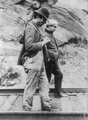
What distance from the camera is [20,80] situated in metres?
7.89

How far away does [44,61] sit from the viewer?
4.85 meters

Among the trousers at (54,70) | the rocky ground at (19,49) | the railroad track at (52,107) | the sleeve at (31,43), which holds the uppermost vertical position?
the sleeve at (31,43)

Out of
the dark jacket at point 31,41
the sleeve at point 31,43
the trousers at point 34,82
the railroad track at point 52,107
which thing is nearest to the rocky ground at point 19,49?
the railroad track at point 52,107

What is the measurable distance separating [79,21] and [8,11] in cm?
292

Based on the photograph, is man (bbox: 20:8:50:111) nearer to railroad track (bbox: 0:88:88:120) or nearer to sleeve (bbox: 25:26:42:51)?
sleeve (bbox: 25:26:42:51)

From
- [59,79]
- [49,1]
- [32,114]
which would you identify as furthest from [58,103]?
[49,1]

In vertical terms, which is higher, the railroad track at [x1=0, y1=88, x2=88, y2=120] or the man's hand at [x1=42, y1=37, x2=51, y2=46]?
the man's hand at [x1=42, y1=37, x2=51, y2=46]

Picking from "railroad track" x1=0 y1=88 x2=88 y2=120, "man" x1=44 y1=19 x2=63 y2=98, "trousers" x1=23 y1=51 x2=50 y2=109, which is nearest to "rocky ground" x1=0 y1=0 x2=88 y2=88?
"railroad track" x1=0 y1=88 x2=88 y2=120

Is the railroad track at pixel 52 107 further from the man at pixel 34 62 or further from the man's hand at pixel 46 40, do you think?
the man's hand at pixel 46 40

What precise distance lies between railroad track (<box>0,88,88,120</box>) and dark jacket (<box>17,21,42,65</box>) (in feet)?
3.52

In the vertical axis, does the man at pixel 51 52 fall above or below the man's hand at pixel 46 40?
below

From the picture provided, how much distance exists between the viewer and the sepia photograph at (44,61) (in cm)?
449

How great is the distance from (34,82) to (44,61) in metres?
0.56

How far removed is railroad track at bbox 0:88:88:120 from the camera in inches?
171
